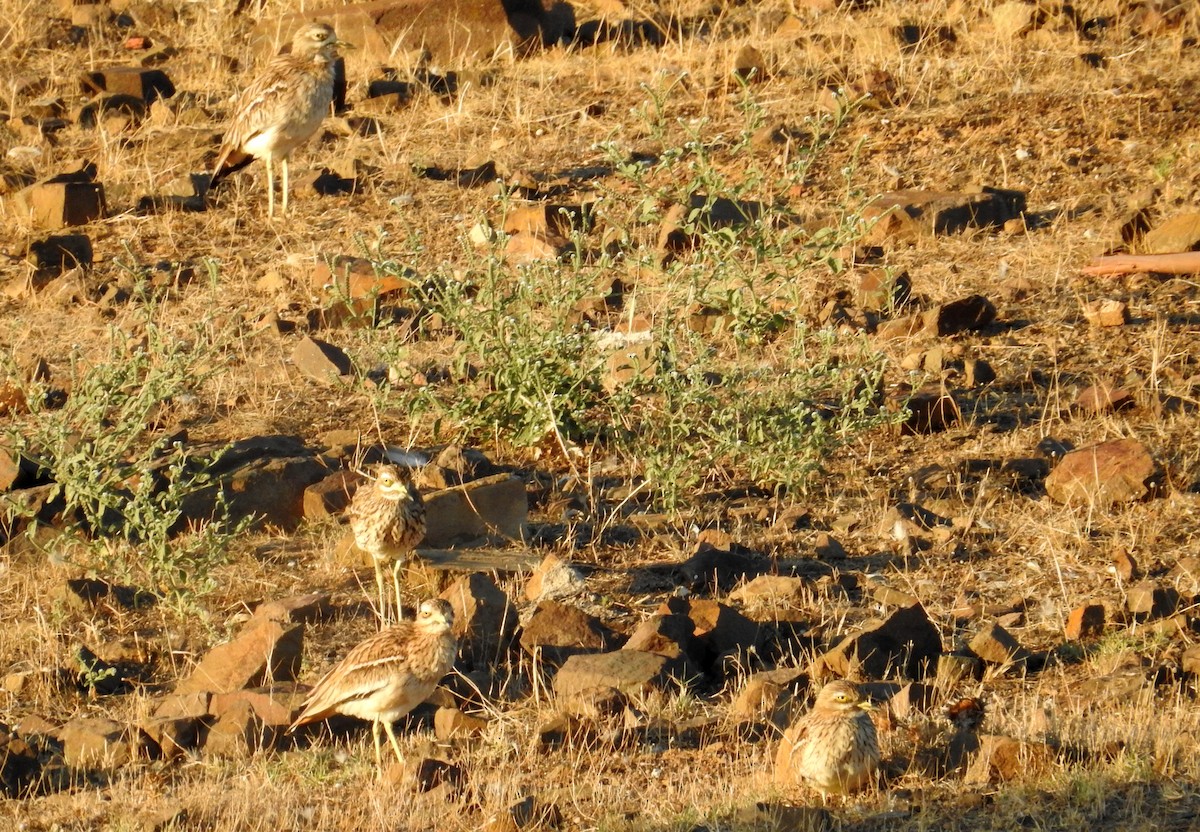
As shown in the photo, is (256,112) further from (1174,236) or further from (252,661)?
(1174,236)

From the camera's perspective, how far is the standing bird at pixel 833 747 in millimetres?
5387

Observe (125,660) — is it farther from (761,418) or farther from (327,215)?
(327,215)

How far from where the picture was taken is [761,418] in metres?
8.40

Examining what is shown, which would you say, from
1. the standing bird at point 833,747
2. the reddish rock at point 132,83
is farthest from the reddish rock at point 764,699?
the reddish rock at point 132,83

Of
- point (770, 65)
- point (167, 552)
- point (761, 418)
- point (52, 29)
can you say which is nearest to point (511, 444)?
point (761, 418)

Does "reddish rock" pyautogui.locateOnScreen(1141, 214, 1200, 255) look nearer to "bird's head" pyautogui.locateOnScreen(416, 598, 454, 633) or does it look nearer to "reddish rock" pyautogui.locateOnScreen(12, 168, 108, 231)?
"bird's head" pyautogui.locateOnScreen(416, 598, 454, 633)

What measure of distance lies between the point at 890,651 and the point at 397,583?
2.10 metres

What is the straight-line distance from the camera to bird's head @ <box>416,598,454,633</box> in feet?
19.8

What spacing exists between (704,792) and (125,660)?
2743 millimetres

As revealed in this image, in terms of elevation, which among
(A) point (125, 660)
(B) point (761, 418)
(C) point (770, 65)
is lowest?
(A) point (125, 660)

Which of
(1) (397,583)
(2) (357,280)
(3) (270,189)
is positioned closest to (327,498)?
(1) (397,583)

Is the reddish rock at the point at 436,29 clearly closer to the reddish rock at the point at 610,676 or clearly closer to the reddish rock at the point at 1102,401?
the reddish rock at the point at 1102,401

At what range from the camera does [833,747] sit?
5.37 metres

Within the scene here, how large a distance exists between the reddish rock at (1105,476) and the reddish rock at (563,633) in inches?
101
